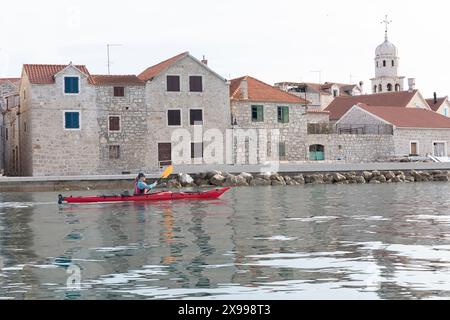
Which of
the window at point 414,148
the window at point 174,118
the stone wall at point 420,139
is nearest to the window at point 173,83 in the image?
the window at point 174,118

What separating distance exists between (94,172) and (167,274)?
4061 centimetres

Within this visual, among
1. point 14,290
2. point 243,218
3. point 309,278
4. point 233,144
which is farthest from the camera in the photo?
point 233,144

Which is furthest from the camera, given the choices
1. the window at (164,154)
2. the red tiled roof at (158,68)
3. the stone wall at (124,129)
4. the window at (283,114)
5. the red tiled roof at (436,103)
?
the red tiled roof at (436,103)

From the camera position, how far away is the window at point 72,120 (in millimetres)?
52031

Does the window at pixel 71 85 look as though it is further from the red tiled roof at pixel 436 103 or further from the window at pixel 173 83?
the red tiled roof at pixel 436 103

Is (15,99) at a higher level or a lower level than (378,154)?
higher

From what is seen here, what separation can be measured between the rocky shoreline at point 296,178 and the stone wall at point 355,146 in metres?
7.35

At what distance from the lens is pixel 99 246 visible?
1723 cm

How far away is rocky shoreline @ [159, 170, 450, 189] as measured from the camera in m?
48.1

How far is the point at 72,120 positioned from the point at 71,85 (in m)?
2.40

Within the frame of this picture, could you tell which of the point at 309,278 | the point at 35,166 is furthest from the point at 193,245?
the point at 35,166

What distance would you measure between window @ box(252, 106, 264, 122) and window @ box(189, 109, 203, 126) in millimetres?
4669

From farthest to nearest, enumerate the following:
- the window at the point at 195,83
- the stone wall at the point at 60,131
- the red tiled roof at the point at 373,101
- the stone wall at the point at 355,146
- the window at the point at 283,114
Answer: the red tiled roof at the point at 373,101 < the stone wall at the point at 355,146 < the window at the point at 283,114 < the window at the point at 195,83 < the stone wall at the point at 60,131
